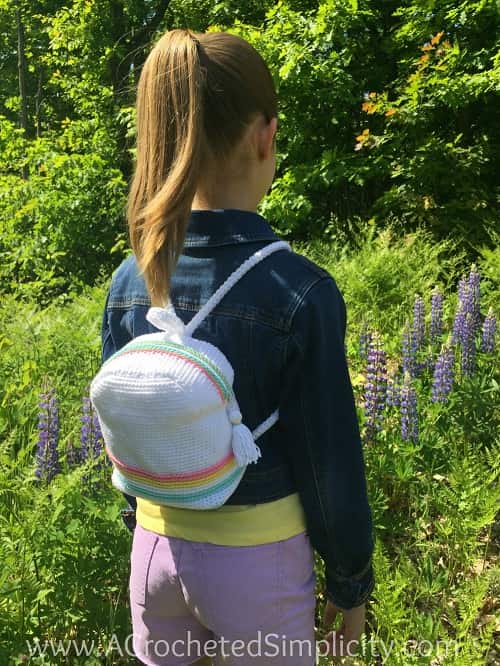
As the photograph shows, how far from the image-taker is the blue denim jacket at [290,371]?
1132 mm

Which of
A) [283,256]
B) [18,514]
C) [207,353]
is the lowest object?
[18,514]

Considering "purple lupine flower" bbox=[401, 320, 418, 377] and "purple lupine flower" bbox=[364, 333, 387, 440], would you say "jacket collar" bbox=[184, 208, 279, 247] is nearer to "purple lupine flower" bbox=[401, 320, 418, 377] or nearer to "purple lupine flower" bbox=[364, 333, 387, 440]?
"purple lupine flower" bbox=[364, 333, 387, 440]

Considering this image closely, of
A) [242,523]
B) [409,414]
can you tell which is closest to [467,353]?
→ [409,414]

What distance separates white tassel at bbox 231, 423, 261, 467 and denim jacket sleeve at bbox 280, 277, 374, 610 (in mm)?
105

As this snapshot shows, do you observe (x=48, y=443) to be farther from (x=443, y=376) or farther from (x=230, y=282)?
(x=443, y=376)

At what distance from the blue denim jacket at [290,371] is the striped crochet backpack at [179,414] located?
4 cm

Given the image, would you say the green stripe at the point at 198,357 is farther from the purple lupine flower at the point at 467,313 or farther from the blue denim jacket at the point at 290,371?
the purple lupine flower at the point at 467,313

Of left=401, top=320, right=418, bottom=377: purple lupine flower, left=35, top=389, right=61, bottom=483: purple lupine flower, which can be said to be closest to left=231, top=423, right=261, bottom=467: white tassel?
left=35, top=389, right=61, bottom=483: purple lupine flower

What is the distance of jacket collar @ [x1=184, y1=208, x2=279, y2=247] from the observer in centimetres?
120

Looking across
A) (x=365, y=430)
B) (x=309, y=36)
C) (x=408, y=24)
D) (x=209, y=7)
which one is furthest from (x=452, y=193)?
(x=209, y=7)

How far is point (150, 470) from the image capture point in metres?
1.17

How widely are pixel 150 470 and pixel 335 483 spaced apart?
14.8 inches

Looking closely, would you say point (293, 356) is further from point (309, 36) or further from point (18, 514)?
point (309, 36)

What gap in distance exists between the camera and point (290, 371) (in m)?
1.16
